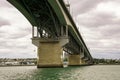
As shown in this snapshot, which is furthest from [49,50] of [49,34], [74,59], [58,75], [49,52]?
[74,59]

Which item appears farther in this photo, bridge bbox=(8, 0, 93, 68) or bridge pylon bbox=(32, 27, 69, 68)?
bridge pylon bbox=(32, 27, 69, 68)

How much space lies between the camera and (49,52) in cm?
7300

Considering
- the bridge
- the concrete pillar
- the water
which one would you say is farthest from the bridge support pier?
the concrete pillar

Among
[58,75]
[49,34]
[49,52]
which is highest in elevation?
[49,34]

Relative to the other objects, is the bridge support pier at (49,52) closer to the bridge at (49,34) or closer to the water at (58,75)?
the bridge at (49,34)

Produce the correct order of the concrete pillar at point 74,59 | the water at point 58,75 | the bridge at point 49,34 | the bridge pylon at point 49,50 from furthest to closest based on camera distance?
1. the concrete pillar at point 74,59
2. the bridge pylon at point 49,50
3. the bridge at point 49,34
4. the water at point 58,75

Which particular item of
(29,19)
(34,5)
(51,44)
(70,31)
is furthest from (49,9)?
(70,31)

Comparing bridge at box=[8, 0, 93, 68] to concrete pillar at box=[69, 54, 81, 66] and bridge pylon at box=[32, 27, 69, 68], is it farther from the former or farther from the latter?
concrete pillar at box=[69, 54, 81, 66]

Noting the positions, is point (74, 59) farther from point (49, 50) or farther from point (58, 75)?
point (58, 75)

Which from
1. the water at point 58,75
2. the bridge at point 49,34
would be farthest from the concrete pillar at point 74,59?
the water at point 58,75

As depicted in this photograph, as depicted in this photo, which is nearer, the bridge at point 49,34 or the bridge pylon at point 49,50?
the bridge at point 49,34

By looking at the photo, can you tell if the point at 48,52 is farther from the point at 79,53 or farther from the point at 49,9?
the point at 79,53

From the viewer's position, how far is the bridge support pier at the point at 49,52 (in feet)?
235

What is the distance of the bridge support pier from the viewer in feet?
235
